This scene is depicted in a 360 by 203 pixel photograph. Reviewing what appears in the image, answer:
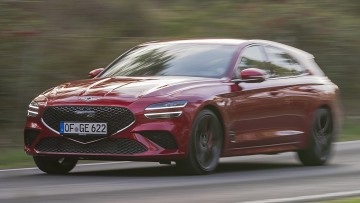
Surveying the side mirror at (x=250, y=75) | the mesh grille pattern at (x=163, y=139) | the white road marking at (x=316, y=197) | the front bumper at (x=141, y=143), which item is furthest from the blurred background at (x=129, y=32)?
the white road marking at (x=316, y=197)

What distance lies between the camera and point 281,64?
45.0 ft

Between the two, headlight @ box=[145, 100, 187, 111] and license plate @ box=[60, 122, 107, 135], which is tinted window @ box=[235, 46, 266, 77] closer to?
headlight @ box=[145, 100, 187, 111]

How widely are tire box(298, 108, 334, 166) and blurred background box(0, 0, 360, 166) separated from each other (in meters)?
3.70

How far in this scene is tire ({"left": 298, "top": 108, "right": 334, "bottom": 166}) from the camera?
1395 centimetres

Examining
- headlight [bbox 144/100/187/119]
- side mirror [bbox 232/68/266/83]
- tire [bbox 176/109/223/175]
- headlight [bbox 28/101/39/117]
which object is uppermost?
side mirror [bbox 232/68/266/83]

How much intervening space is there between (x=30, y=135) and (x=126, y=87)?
1150mm

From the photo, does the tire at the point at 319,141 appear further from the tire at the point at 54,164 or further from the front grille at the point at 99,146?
the front grille at the point at 99,146

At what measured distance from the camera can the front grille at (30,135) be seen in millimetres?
11586

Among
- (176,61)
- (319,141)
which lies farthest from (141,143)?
(319,141)

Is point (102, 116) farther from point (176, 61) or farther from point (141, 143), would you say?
point (176, 61)

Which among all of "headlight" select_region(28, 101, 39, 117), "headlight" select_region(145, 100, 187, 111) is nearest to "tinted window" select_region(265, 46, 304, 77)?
"headlight" select_region(145, 100, 187, 111)

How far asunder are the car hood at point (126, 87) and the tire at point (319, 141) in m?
2.44

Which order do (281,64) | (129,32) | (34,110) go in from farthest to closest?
(129,32) < (281,64) < (34,110)

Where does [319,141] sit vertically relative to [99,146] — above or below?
below
